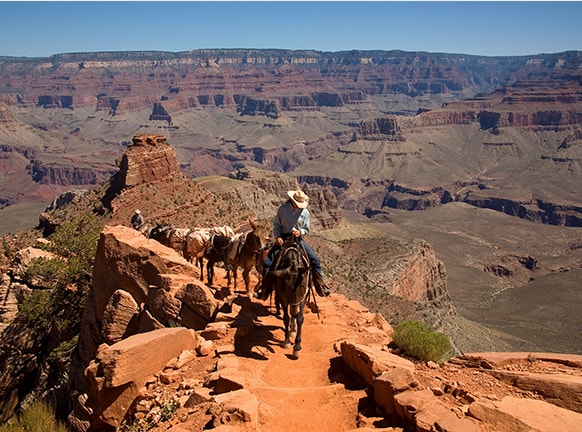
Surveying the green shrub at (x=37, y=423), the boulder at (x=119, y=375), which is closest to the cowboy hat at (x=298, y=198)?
the boulder at (x=119, y=375)

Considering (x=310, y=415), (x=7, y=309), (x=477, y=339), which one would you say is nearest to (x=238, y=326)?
(x=310, y=415)

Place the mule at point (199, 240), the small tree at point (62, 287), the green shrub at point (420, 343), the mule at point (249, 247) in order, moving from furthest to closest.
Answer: the small tree at point (62, 287), the mule at point (199, 240), the mule at point (249, 247), the green shrub at point (420, 343)

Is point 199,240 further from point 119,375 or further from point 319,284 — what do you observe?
point 119,375

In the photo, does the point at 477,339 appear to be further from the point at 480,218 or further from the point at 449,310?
the point at 480,218

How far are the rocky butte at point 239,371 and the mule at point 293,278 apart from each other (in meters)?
0.93

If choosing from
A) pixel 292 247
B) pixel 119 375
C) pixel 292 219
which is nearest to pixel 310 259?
pixel 292 247

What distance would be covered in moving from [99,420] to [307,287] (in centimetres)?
580

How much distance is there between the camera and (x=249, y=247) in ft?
58.6

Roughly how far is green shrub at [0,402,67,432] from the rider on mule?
6.16m

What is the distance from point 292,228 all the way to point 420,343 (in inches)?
177

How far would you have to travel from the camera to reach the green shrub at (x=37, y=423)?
13.4 metres

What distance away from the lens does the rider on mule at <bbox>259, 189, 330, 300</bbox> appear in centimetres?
1404

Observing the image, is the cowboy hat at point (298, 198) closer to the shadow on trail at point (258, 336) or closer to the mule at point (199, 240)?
the shadow on trail at point (258, 336)

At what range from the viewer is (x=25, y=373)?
2138cm
